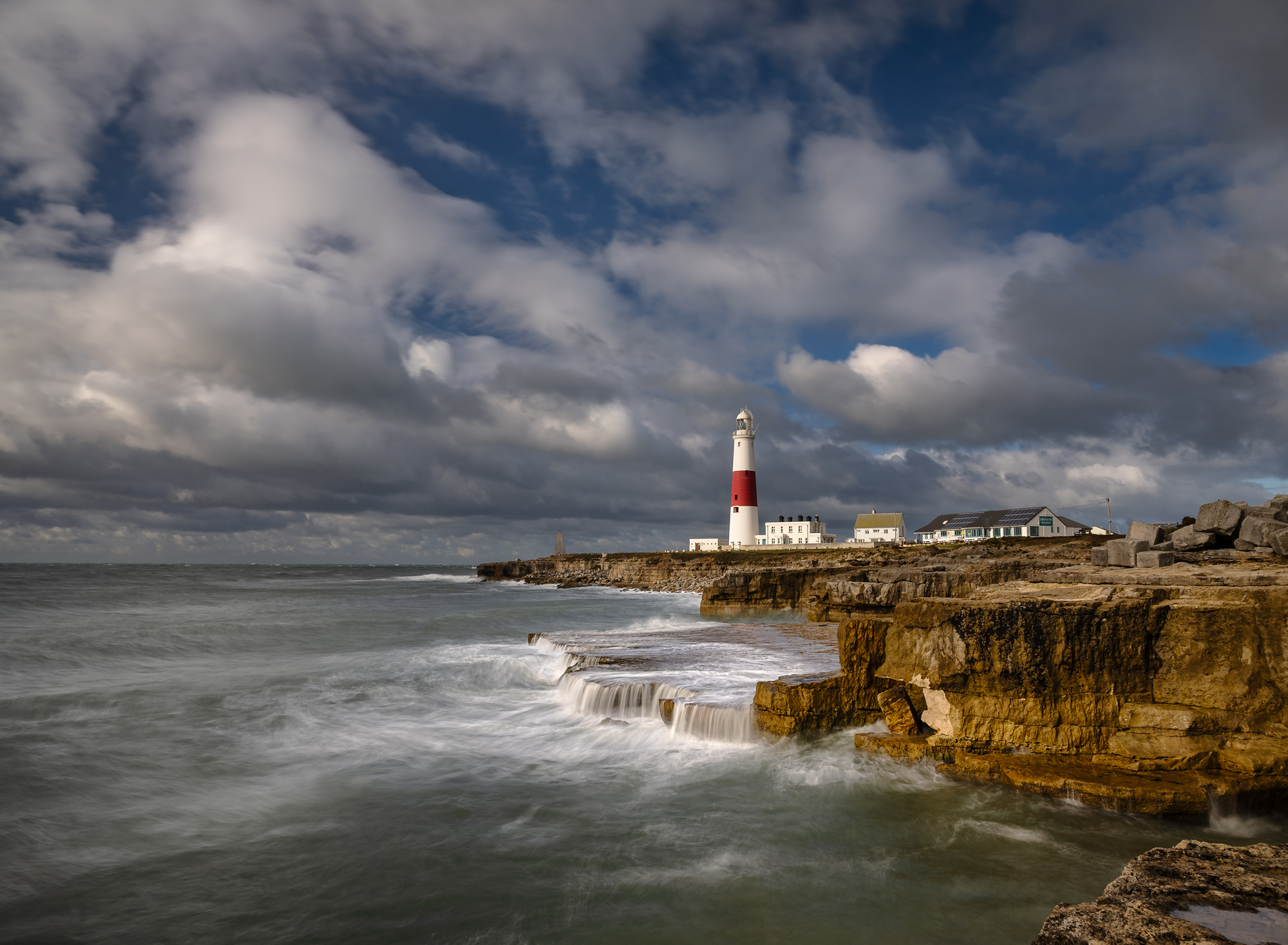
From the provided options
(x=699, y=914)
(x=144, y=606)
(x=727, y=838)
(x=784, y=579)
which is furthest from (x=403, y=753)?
(x=144, y=606)

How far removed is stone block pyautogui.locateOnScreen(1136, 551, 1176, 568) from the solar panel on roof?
50.2m

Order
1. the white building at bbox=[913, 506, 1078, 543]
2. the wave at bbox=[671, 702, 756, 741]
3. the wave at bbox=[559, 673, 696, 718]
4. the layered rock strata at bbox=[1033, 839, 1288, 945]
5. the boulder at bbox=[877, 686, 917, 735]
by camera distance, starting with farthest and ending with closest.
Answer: the white building at bbox=[913, 506, 1078, 543], the wave at bbox=[559, 673, 696, 718], the wave at bbox=[671, 702, 756, 741], the boulder at bbox=[877, 686, 917, 735], the layered rock strata at bbox=[1033, 839, 1288, 945]

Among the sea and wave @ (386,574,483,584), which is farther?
wave @ (386,574,483,584)

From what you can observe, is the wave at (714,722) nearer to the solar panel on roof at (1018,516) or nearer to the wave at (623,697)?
the wave at (623,697)

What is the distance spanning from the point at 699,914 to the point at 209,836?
18.7 feet

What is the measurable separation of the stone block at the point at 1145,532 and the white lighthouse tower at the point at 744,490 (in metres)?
36.4

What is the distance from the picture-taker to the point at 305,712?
1266cm

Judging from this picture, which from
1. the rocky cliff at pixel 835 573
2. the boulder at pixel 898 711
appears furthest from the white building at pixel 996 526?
the boulder at pixel 898 711

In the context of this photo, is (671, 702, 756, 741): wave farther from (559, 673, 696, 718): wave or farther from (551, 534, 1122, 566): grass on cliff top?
(551, 534, 1122, 566): grass on cliff top

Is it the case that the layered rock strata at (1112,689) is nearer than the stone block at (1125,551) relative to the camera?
Yes

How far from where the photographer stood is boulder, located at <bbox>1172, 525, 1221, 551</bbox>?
15.0 meters

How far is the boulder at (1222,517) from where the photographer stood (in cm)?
1484

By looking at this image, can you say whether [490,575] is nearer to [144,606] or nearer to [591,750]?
[144,606]

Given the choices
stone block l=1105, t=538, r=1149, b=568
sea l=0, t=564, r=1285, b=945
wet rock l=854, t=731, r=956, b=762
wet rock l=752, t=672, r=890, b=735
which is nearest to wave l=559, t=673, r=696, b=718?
sea l=0, t=564, r=1285, b=945
